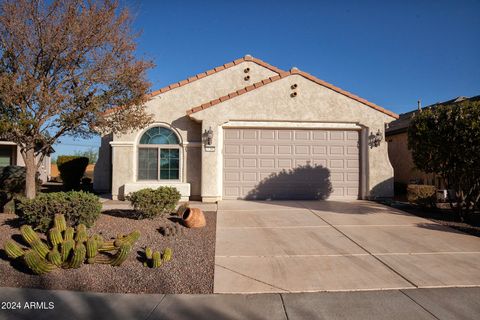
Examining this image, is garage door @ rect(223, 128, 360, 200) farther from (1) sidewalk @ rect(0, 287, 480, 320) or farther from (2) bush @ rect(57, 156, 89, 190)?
(2) bush @ rect(57, 156, 89, 190)

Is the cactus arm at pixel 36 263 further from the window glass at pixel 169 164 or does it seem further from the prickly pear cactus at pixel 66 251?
the window glass at pixel 169 164

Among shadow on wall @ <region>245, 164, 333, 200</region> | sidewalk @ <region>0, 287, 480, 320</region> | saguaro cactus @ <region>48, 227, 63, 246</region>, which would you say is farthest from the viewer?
shadow on wall @ <region>245, 164, 333, 200</region>

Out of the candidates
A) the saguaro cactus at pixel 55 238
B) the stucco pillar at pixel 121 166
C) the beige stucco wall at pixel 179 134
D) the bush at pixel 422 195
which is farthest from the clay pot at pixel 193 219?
the bush at pixel 422 195

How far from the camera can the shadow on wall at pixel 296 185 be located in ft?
38.2

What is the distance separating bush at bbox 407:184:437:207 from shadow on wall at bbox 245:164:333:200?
268cm

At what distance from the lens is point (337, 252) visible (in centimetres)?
594

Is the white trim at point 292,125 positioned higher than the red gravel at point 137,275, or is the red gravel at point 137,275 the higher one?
the white trim at point 292,125

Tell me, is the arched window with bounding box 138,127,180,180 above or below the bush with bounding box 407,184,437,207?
above

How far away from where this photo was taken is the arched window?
11711 mm

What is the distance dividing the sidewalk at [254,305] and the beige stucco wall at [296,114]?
7040 millimetres

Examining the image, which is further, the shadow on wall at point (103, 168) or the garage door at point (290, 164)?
the shadow on wall at point (103, 168)

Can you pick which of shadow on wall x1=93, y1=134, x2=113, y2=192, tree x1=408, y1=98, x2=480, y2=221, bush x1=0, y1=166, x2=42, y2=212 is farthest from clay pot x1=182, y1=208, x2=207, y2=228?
shadow on wall x1=93, y1=134, x2=113, y2=192

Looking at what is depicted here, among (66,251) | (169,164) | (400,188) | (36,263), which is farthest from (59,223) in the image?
(400,188)

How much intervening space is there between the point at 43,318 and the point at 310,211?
7.27 metres
